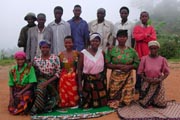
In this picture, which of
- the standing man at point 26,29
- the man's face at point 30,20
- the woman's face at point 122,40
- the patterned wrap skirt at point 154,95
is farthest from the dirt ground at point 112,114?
the man's face at point 30,20

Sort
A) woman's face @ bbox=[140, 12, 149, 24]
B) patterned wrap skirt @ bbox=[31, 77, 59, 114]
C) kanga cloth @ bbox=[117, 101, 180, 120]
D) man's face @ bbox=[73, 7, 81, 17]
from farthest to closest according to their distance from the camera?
man's face @ bbox=[73, 7, 81, 17]
woman's face @ bbox=[140, 12, 149, 24]
patterned wrap skirt @ bbox=[31, 77, 59, 114]
kanga cloth @ bbox=[117, 101, 180, 120]

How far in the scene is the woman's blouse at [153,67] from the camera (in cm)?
578

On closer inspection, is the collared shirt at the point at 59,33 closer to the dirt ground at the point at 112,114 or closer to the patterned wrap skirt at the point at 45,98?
the patterned wrap skirt at the point at 45,98

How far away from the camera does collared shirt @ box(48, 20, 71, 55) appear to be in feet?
20.9

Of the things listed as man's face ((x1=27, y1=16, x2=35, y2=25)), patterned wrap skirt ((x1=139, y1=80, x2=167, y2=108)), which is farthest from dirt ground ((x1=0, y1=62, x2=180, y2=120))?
man's face ((x1=27, y1=16, x2=35, y2=25))

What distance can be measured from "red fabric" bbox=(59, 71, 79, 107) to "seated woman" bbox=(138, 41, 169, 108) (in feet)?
3.98

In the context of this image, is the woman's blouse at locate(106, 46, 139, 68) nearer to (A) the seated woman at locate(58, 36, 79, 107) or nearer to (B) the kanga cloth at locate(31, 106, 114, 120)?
(A) the seated woman at locate(58, 36, 79, 107)

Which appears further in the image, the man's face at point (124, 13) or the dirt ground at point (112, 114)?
the man's face at point (124, 13)

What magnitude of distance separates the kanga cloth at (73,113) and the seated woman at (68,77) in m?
0.17

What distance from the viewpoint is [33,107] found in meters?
5.55

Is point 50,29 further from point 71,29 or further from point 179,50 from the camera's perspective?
point 179,50

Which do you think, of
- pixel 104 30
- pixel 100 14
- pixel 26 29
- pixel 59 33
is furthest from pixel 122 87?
pixel 26 29

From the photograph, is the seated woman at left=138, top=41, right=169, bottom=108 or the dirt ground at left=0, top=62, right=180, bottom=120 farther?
the seated woman at left=138, top=41, right=169, bottom=108

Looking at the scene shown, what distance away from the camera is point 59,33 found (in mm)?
6383
